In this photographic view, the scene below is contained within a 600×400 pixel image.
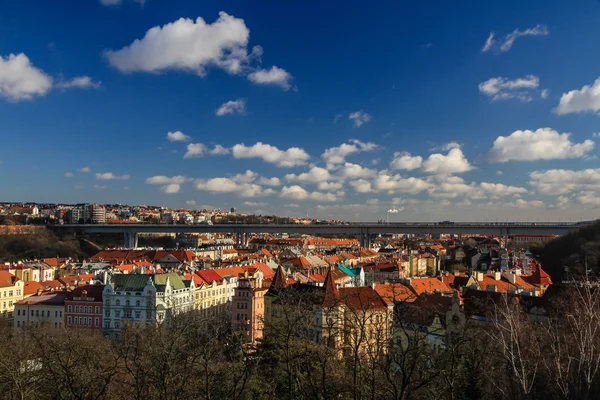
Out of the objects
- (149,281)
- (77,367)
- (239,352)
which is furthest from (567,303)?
(149,281)

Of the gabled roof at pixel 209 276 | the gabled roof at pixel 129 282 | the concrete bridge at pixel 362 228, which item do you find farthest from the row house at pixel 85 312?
the concrete bridge at pixel 362 228

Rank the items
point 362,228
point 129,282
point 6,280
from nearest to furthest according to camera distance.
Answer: point 129,282
point 6,280
point 362,228

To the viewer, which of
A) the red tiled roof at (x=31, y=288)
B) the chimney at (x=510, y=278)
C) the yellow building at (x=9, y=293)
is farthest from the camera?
the red tiled roof at (x=31, y=288)

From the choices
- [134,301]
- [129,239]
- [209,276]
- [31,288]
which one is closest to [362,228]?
[129,239]

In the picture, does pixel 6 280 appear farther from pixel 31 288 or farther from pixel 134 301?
pixel 134 301

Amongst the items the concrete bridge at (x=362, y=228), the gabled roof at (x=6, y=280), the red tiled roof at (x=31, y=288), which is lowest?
the red tiled roof at (x=31, y=288)

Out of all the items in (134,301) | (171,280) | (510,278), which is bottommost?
(134,301)

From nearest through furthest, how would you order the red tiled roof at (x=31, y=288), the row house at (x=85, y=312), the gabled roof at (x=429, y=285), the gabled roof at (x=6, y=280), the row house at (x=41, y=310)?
1. the row house at (x=85, y=312)
2. the row house at (x=41, y=310)
3. the gabled roof at (x=429, y=285)
4. the gabled roof at (x=6, y=280)
5. the red tiled roof at (x=31, y=288)

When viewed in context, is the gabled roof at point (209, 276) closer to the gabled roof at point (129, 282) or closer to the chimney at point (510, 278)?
the gabled roof at point (129, 282)

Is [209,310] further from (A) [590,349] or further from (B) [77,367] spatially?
(A) [590,349]

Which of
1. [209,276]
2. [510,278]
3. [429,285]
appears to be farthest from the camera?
[209,276]
